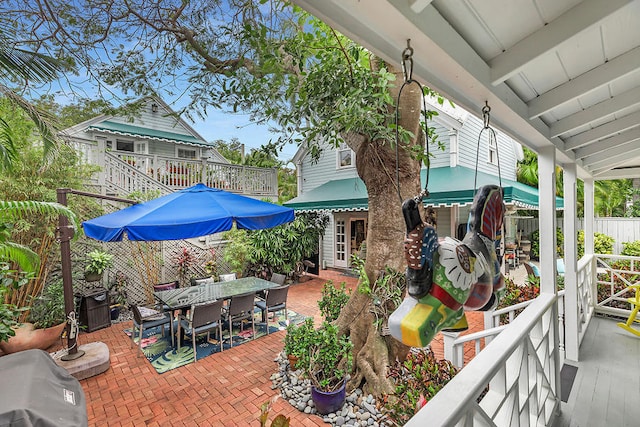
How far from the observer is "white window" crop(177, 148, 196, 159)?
13.5 metres

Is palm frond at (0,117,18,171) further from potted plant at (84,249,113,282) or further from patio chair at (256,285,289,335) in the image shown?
patio chair at (256,285,289,335)

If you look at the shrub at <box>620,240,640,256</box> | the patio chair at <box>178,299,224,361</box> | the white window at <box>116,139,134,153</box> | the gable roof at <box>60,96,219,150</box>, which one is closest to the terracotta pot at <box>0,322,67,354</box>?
the patio chair at <box>178,299,224,361</box>

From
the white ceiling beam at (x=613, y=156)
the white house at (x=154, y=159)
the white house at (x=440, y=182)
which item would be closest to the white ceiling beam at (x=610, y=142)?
the white ceiling beam at (x=613, y=156)

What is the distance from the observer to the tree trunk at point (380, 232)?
348cm

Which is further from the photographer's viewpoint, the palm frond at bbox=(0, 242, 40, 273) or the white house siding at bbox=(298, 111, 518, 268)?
the white house siding at bbox=(298, 111, 518, 268)

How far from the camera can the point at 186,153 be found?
13.7 m

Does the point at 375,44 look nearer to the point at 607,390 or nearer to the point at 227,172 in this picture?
the point at 607,390

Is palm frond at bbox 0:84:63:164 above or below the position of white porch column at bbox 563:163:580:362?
above

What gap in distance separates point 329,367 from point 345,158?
849cm

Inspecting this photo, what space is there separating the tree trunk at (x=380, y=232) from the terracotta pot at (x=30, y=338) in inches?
187

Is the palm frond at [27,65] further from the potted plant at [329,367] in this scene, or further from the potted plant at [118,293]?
the potted plant at [329,367]

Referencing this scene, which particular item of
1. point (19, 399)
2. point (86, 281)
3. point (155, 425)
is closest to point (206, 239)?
point (86, 281)

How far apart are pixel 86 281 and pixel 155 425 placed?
431 centimetres

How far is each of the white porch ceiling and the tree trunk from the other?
1.52 metres
